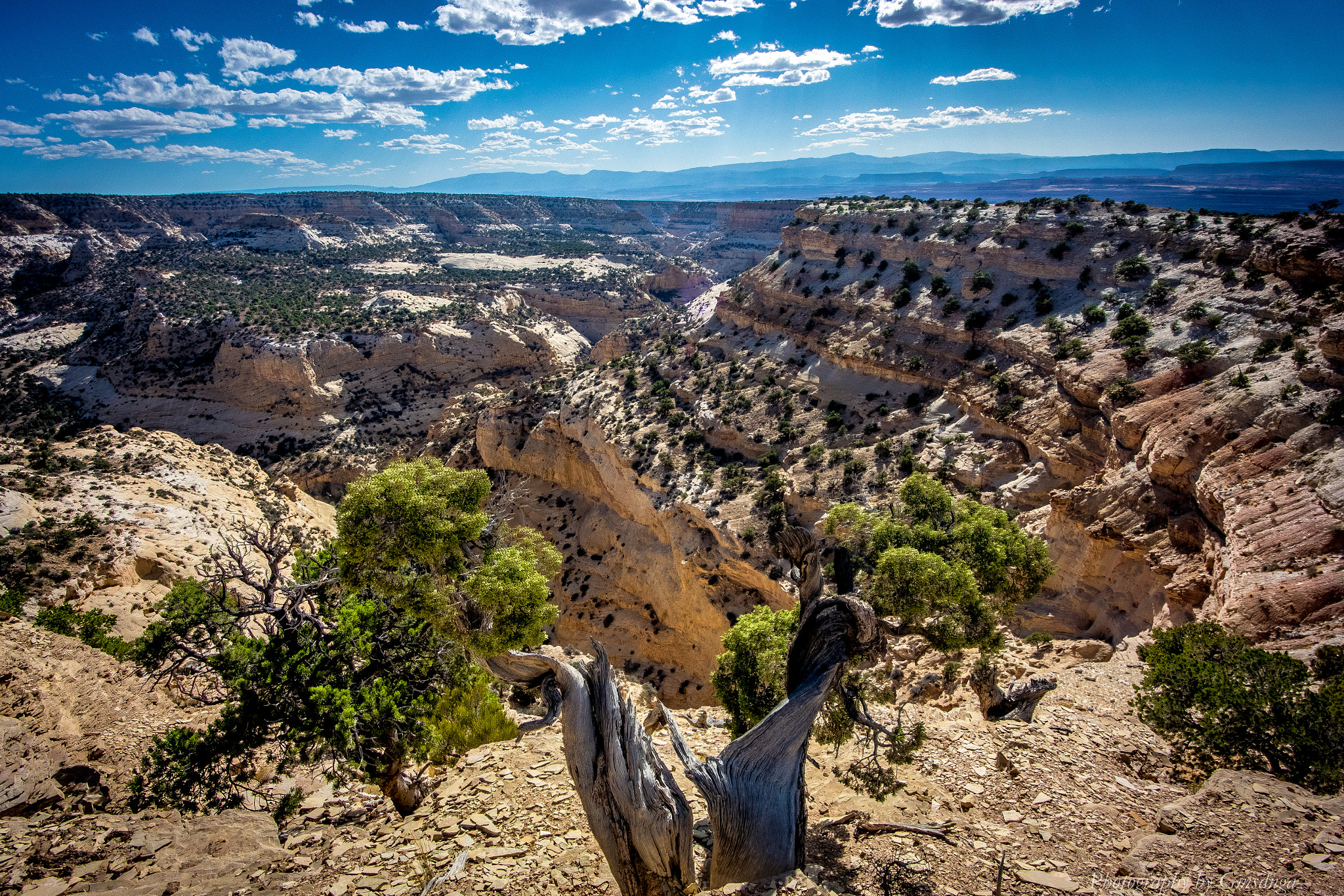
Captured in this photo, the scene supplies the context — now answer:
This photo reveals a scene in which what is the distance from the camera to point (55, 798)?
9273 millimetres

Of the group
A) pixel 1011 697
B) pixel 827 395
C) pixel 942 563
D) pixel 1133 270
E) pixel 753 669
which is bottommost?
pixel 1011 697

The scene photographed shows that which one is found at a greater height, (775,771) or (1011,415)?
(1011,415)

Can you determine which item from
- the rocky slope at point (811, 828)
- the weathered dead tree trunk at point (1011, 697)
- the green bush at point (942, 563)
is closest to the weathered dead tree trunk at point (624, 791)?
the rocky slope at point (811, 828)

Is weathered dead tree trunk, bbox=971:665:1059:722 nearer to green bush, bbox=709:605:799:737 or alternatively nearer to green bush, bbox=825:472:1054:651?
green bush, bbox=825:472:1054:651

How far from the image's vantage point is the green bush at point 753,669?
43.9ft

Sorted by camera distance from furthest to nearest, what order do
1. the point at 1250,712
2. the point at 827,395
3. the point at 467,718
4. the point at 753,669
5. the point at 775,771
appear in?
the point at 827,395
the point at 753,669
the point at 467,718
the point at 1250,712
the point at 775,771

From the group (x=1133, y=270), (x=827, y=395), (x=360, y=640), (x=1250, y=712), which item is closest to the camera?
(x=1250, y=712)

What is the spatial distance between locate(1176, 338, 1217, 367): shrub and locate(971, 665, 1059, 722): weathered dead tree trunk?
15.6 m

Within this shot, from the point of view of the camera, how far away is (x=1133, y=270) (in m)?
27.8

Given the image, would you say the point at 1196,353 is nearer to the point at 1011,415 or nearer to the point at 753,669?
the point at 1011,415

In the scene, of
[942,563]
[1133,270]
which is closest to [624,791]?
[942,563]

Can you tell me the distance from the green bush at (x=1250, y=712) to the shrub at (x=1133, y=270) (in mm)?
23540

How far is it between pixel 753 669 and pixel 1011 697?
6.01m

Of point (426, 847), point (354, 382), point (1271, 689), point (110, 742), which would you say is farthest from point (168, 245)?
point (1271, 689)
